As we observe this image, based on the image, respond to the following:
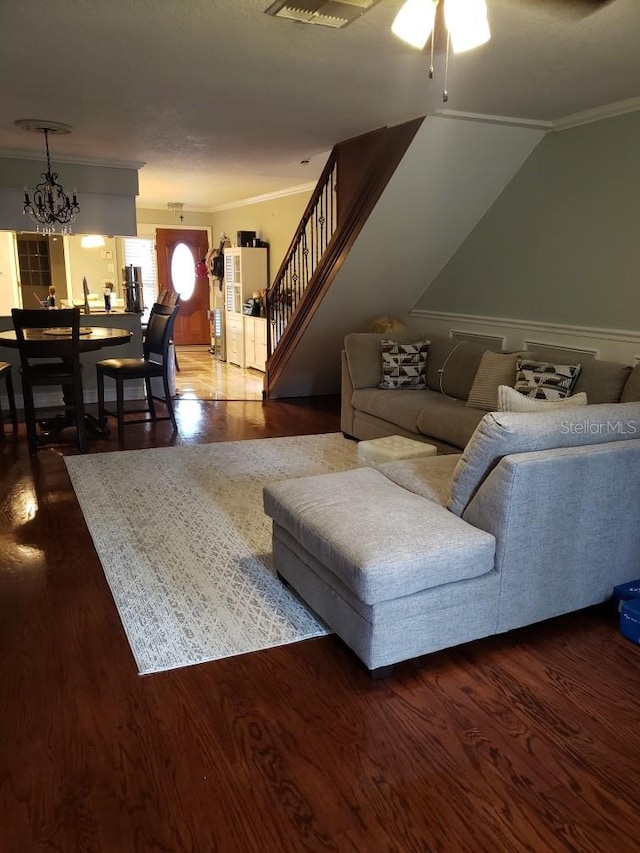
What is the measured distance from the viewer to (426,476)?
2.80 metres

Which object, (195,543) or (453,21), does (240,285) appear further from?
(453,21)

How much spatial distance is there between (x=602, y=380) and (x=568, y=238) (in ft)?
3.90

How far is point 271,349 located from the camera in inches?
276

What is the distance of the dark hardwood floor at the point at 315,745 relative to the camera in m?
1.58

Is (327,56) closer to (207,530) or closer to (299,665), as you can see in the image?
(207,530)

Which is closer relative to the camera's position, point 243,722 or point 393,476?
point 243,722

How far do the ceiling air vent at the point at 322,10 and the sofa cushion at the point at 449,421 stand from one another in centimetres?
228

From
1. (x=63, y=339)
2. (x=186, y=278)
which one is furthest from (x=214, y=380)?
(x=186, y=278)

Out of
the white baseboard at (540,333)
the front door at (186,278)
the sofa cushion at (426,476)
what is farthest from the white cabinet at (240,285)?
the sofa cushion at (426,476)

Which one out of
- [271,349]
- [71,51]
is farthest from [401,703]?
[271,349]

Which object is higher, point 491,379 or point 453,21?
point 453,21

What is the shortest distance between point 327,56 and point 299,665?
273cm

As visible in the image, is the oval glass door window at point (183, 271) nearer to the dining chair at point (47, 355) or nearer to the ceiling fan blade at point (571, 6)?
the dining chair at point (47, 355)
